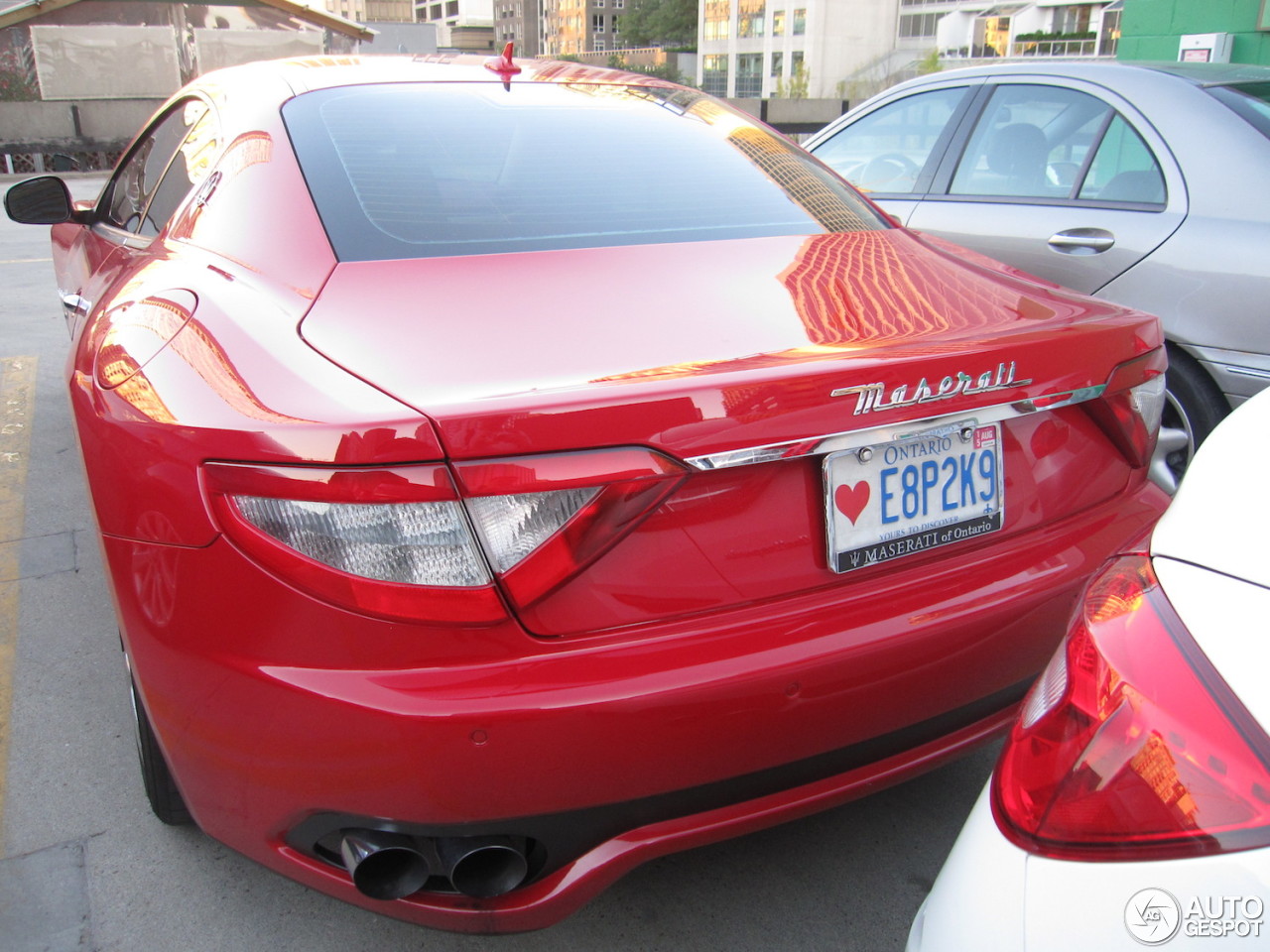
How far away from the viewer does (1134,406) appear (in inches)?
75.6

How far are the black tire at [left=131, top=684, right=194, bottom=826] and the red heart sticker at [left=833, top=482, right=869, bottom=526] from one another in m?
1.29

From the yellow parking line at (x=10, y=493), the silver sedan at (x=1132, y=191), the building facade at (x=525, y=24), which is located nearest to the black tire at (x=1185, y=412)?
the silver sedan at (x=1132, y=191)

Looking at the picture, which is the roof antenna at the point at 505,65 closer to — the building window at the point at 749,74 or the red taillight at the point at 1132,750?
the red taillight at the point at 1132,750

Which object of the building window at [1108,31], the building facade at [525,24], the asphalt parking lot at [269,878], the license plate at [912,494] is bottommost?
the asphalt parking lot at [269,878]

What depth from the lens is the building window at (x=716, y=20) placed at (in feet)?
304

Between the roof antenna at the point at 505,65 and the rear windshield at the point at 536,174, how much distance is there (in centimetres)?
9

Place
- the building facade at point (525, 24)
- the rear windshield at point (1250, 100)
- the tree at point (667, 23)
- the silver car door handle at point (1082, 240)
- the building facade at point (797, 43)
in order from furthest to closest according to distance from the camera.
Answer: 1. the building facade at point (525, 24)
2. the tree at point (667, 23)
3. the building facade at point (797, 43)
4. the silver car door handle at point (1082, 240)
5. the rear windshield at point (1250, 100)

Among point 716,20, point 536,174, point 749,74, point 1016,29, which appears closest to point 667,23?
point 716,20

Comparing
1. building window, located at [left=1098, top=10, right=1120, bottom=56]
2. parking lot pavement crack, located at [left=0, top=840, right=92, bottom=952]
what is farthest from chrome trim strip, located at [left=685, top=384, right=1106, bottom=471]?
building window, located at [left=1098, top=10, right=1120, bottom=56]

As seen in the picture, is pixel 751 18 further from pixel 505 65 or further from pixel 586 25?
pixel 505 65

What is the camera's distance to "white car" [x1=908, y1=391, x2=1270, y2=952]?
33.1 inches

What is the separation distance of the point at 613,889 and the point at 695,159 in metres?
1.60

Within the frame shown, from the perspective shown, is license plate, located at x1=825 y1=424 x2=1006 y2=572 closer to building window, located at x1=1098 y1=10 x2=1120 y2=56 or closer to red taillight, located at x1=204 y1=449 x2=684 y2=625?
red taillight, located at x1=204 y1=449 x2=684 y2=625

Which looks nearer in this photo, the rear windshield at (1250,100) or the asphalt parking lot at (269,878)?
the asphalt parking lot at (269,878)
